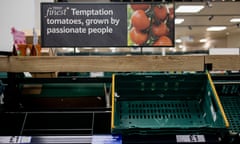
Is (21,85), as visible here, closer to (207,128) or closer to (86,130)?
(86,130)

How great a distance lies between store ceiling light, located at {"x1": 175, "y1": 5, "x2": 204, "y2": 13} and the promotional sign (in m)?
8.11

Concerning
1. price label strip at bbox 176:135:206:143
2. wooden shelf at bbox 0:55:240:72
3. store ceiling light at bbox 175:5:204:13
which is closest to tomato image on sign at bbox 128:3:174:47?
wooden shelf at bbox 0:55:240:72

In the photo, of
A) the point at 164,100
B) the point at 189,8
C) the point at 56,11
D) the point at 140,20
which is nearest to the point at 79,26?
the point at 56,11

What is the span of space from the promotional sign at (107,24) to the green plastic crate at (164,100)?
37cm

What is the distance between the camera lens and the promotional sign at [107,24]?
165cm

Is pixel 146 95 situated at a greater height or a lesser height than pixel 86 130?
greater

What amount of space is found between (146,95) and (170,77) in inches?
6.2

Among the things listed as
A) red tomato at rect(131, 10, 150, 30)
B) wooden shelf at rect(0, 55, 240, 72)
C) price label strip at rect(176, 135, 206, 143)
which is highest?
red tomato at rect(131, 10, 150, 30)

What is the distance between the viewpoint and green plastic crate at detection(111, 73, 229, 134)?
1.36 meters

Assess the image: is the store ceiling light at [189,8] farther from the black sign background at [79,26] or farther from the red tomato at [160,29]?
the black sign background at [79,26]

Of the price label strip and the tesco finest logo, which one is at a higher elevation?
the tesco finest logo

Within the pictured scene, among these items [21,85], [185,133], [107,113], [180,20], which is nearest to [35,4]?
[21,85]

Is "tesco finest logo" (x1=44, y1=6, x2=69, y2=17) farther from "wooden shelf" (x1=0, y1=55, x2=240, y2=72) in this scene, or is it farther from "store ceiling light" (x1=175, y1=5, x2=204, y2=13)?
"store ceiling light" (x1=175, y1=5, x2=204, y2=13)

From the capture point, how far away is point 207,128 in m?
1.19
